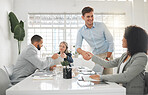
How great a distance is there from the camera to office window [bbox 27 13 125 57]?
19.8 feet

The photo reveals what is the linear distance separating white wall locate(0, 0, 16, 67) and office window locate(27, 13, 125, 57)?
2.26 feet

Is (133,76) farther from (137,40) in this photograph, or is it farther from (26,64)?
(26,64)

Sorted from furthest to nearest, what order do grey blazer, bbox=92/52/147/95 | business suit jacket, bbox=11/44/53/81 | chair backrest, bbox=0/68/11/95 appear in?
business suit jacket, bbox=11/44/53/81, chair backrest, bbox=0/68/11/95, grey blazer, bbox=92/52/147/95

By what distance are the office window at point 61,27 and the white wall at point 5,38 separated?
689 mm

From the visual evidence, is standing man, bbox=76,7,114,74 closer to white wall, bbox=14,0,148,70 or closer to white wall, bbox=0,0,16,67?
white wall, bbox=0,0,16,67

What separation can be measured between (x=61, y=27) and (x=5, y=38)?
1945mm

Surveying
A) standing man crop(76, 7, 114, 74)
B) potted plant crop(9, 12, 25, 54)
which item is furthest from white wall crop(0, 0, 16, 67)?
standing man crop(76, 7, 114, 74)

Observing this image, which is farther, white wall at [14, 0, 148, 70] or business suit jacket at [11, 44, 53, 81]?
white wall at [14, 0, 148, 70]

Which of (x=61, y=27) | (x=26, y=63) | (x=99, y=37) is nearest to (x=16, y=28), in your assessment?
(x=61, y=27)

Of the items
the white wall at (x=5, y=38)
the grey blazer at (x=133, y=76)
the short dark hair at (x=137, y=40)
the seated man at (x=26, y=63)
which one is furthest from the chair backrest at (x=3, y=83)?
the white wall at (x=5, y=38)

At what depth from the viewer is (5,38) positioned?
17.3ft

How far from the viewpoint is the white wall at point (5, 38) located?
16.4ft

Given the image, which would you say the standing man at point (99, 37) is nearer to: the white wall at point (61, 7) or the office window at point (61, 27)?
the office window at point (61, 27)

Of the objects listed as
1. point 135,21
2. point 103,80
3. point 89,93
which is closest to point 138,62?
point 103,80
